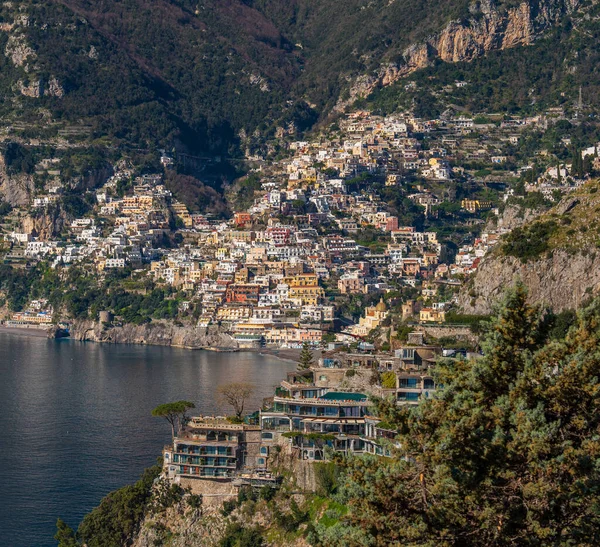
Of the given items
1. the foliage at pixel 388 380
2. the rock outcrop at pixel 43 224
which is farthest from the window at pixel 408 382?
the rock outcrop at pixel 43 224

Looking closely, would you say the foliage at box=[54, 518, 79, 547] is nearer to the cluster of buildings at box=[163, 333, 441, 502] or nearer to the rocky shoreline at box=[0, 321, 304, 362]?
the cluster of buildings at box=[163, 333, 441, 502]

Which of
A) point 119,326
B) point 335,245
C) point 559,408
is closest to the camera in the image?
point 559,408

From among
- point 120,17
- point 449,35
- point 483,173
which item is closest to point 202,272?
point 483,173

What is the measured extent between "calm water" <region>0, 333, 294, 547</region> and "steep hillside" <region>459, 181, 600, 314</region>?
824 centimetres

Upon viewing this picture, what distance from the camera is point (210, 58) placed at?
5413 inches

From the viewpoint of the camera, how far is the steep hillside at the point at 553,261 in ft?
143

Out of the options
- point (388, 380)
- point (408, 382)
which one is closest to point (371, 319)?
point (388, 380)

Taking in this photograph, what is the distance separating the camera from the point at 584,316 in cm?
1434

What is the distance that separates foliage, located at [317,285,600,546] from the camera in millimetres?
13398

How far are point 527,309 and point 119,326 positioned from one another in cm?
6767

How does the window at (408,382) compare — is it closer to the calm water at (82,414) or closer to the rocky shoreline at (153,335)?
the calm water at (82,414)

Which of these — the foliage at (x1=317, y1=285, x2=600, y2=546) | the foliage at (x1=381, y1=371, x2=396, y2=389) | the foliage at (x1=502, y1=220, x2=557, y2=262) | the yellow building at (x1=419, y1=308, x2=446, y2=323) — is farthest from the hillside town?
the foliage at (x1=317, y1=285, x2=600, y2=546)

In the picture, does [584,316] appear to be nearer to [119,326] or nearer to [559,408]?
[559,408]

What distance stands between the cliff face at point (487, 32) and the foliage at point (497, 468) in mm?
101783
